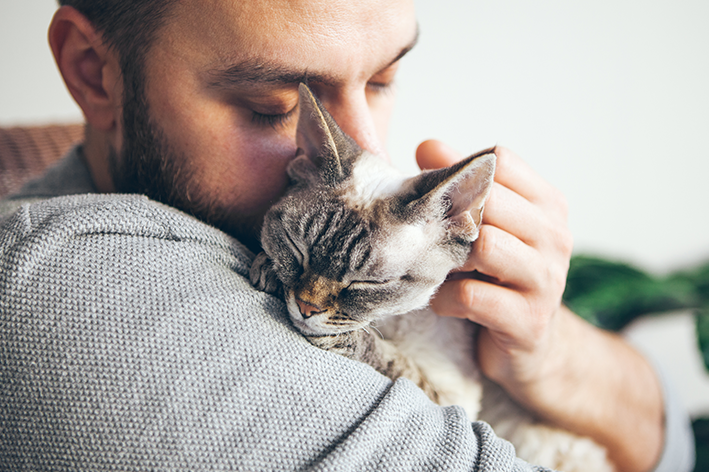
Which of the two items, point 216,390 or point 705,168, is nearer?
point 216,390

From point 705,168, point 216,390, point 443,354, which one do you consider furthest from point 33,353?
point 705,168

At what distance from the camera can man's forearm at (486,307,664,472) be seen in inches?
52.7

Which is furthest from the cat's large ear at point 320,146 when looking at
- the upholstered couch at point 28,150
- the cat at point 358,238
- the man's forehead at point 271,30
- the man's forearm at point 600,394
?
the upholstered couch at point 28,150

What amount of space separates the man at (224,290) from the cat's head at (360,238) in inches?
3.1

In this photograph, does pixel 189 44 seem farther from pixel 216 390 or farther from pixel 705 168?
pixel 705 168

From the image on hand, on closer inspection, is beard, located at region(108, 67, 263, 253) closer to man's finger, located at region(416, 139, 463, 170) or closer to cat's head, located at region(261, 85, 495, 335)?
cat's head, located at region(261, 85, 495, 335)

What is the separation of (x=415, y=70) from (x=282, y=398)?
3061mm

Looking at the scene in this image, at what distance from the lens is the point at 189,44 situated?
108cm

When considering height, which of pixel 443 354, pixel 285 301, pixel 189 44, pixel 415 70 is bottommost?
pixel 443 354

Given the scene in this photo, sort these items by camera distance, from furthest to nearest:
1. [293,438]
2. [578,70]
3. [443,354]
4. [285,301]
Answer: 1. [578,70]
2. [443,354]
3. [285,301]
4. [293,438]

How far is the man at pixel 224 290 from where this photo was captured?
26.9 inches

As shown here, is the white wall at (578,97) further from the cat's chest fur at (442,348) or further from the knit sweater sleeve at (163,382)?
the knit sweater sleeve at (163,382)

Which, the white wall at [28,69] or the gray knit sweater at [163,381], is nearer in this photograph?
the gray knit sweater at [163,381]

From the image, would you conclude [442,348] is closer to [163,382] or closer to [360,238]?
[360,238]
